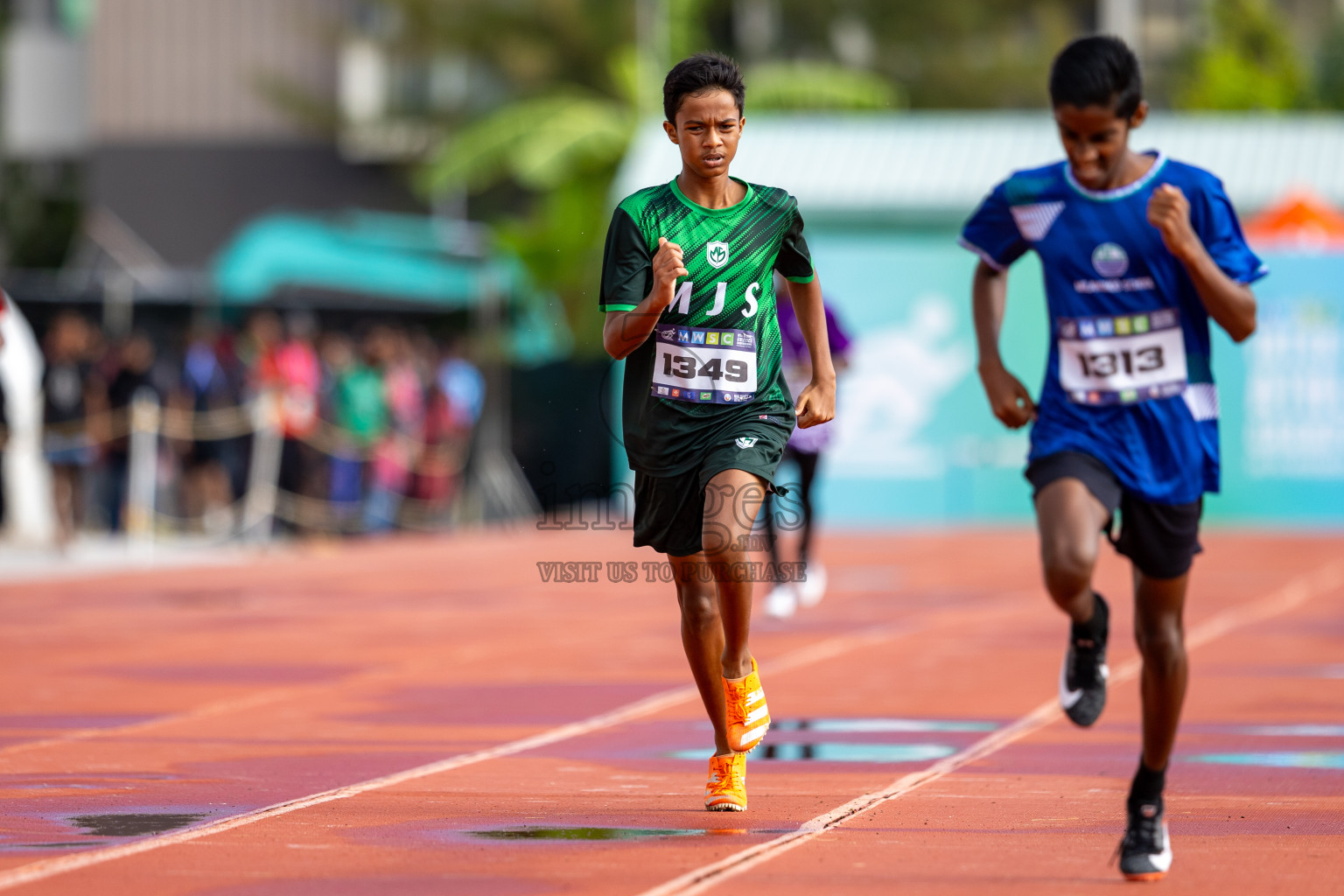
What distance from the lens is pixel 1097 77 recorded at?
16.6 feet

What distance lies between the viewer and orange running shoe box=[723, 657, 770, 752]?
5930mm

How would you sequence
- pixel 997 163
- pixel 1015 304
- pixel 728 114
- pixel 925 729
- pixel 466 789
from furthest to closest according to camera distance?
pixel 997 163 → pixel 1015 304 → pixel 925 729 → pixel 466 789 → pixel 728 114

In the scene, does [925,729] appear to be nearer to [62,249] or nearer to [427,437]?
[427,437]

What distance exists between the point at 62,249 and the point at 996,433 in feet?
105

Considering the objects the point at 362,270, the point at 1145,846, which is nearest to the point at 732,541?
the point at 1145,846

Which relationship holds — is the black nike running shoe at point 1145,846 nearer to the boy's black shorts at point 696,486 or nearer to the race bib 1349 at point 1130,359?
the race bib 1349 at point 1130,359

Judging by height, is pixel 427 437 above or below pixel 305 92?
below

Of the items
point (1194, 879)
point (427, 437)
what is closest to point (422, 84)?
point (427, 437)

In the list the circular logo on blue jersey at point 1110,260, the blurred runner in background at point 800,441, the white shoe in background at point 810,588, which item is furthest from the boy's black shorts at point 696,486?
the white shoe in background at point 810,588

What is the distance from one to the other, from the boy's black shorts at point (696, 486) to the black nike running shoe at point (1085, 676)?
0.94 m

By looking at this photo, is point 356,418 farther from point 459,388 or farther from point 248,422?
point 459,388

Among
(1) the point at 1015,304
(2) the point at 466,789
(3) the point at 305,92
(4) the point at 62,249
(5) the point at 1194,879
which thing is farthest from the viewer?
(4) the point at 62,249

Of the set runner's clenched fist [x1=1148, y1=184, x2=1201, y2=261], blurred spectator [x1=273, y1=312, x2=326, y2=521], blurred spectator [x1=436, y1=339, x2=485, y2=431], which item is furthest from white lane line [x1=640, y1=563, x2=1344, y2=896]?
blurred spectator [x1=436, y1=339, x2=485, y2=431]

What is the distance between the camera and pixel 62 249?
164 ft
